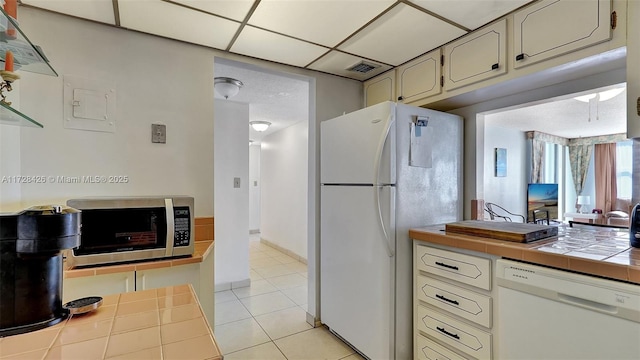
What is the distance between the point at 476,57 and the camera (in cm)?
189

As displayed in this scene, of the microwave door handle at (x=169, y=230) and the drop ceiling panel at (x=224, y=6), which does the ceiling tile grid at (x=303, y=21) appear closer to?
the drop ceiling panel at (x=224, y=6)

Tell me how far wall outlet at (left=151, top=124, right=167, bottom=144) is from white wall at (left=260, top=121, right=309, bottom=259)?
2.75 meters

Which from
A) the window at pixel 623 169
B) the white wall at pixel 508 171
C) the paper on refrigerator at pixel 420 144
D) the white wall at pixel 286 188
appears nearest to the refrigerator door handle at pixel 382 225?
the paper on refrigerator at pixel 420 144

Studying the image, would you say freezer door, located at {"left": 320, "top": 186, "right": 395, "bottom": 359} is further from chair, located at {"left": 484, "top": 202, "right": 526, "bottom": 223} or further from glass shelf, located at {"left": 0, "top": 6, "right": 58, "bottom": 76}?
glass shelf, located at {"left": 0, "top": 6, "right": 58, "bottom": 76}

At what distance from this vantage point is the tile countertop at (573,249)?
115 cm

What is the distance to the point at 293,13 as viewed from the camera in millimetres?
1694

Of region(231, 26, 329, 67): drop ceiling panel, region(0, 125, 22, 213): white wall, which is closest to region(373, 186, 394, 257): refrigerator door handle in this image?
region(231, 26, 329, 67): drop ceiling panel

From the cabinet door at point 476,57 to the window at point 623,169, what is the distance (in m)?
7.64

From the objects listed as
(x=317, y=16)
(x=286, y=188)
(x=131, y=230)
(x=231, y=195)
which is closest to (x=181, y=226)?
(x=131, y=230)

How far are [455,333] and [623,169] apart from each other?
811 centimetres

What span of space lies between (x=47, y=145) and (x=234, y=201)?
79.7 inches

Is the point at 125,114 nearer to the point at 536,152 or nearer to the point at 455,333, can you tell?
the point at 455,333

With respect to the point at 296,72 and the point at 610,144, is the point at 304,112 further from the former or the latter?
the point at 610,144

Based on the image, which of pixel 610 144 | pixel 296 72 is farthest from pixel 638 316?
pixel 610 144
